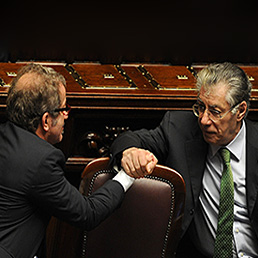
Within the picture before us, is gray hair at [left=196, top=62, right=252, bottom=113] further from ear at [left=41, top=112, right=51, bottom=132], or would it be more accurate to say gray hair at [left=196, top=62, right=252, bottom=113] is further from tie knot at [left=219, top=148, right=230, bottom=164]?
ear at [left=41, top=112, right=51, bottom=132]

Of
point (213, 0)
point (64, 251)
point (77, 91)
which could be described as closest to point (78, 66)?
point (77, 91)

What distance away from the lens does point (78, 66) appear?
2965 mm

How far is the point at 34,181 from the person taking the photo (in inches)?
64.0

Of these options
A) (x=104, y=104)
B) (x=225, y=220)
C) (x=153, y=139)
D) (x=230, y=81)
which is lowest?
(x=225, y=220)

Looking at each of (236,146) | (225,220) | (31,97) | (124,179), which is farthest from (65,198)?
(236,146)

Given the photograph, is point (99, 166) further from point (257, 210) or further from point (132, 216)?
point (257, 210)

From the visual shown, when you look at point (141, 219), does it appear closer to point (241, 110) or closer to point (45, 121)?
point (45, 121)

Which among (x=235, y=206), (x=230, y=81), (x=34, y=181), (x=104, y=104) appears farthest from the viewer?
(x=104, y=104)

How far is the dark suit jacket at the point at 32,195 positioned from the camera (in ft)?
5.36

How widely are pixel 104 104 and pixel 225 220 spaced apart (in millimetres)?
997

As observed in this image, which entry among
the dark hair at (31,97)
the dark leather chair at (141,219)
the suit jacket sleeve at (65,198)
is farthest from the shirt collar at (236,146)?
the dark hair at (31,97)

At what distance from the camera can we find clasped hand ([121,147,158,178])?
1.70m

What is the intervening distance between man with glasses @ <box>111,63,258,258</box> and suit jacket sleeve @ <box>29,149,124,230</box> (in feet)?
0.77

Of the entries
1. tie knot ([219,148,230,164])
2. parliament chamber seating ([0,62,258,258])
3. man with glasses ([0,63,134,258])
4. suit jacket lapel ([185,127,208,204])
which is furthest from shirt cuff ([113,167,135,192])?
parliament chamber seating ([0,62,258,258])
